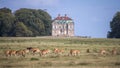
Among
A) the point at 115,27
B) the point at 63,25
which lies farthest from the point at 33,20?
the point at 115,27

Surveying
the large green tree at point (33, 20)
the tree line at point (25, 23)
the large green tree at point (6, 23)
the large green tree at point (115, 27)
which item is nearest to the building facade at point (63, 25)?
the tree line at point (25, 23)

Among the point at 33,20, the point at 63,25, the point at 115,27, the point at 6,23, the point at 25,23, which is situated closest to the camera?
the point at 115,27

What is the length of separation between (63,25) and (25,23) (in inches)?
1220

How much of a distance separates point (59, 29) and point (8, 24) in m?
38.8

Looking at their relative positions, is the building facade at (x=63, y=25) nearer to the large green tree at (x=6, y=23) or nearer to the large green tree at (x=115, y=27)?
the large green tree at (x=6, y=23)

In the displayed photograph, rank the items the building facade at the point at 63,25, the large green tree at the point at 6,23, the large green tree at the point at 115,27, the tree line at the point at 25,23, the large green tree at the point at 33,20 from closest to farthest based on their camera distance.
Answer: the large green tree at the point at 115,27
the tree line at the point at 25,23
the large green tree at the point at 6,23
the large green tree at the point at 33,20
the building facade at the point at 63,25

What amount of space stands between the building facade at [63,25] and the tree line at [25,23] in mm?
6984

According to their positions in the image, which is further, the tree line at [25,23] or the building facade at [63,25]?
the building facade at [63,25]

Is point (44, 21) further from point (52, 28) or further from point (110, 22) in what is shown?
point (110, 22)

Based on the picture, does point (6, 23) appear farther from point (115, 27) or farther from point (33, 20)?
point (115, 27)

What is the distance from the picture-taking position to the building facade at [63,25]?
567ft

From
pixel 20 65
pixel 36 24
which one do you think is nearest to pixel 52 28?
pixel 36 24

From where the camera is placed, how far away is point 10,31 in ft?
466

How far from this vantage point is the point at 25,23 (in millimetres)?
148625
